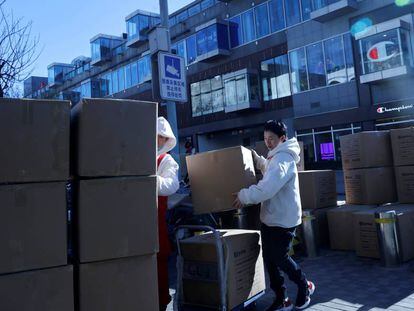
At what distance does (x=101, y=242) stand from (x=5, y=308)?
0.61 meters

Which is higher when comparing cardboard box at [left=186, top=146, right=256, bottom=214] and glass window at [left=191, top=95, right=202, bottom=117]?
glass window at [left=191, top=95, right=202, bottom=117]

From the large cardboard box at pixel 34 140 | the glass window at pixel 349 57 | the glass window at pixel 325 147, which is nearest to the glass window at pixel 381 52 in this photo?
the glass window at pixel 349 57

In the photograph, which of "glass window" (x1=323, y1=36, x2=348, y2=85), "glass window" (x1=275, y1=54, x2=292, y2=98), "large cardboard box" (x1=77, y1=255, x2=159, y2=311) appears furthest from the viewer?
"glass window" (x1=275, y1=54, x2=292, y2=98)

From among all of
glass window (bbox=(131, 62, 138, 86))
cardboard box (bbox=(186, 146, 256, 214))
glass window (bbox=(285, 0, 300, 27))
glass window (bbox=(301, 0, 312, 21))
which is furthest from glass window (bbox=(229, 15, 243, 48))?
cardboard box (bbox=(186, 146, 256, 214))

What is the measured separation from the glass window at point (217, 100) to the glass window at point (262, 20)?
4861 mm

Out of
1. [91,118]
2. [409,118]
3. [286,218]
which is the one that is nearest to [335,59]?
[409,118]

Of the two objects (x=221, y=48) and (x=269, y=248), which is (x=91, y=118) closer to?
Result: (x=269, y=248)

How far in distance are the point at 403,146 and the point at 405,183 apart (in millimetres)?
530

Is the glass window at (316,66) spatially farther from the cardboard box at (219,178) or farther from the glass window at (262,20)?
the cardboard box at (219,178)

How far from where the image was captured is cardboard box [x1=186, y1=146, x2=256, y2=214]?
3686 mm

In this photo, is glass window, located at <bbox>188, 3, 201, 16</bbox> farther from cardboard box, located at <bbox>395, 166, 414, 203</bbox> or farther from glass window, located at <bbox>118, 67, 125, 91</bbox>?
cardboard box, located at <bbox>395, 166, 414, 203</bbox>

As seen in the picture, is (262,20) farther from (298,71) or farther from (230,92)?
(230,92)

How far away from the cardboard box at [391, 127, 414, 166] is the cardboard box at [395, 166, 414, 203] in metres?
0.09

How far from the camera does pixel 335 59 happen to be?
72.3ft
